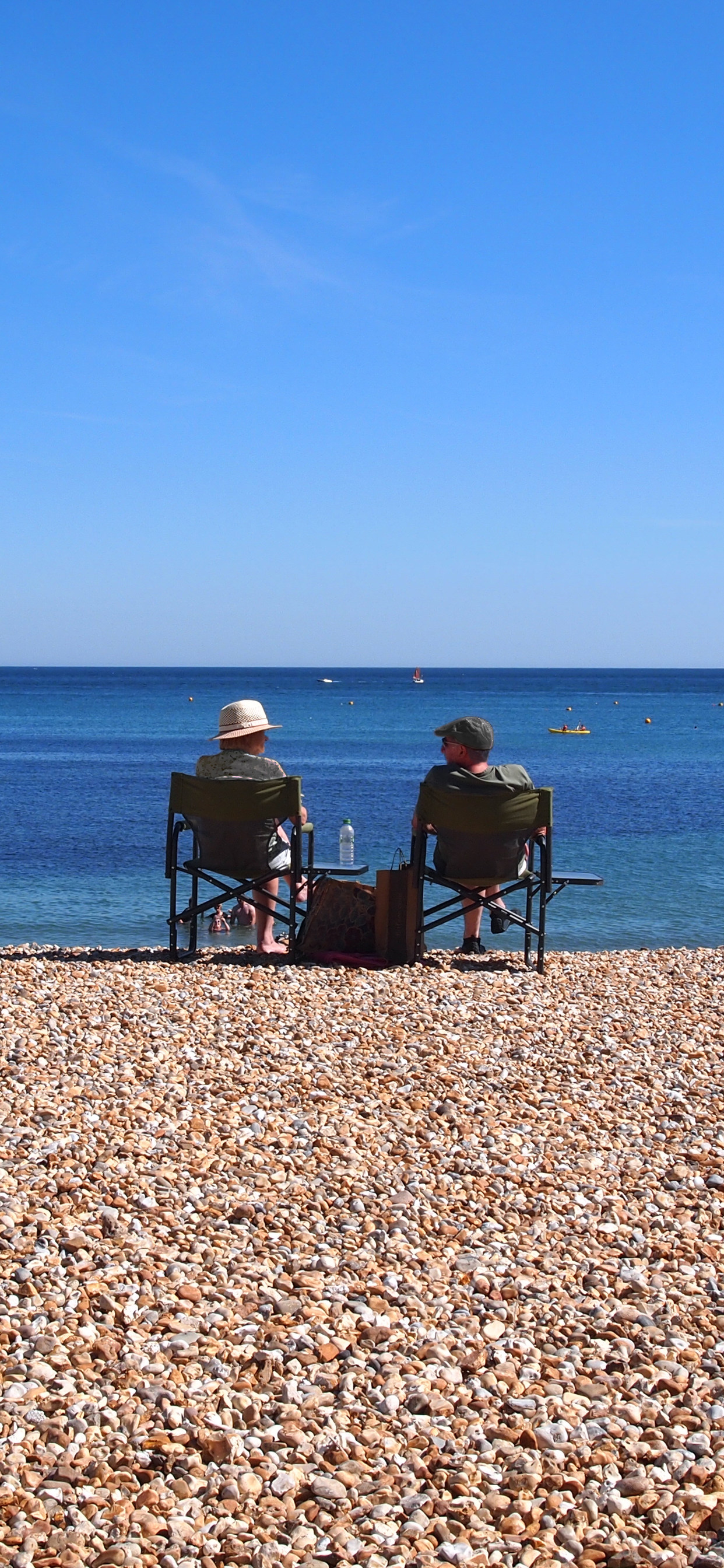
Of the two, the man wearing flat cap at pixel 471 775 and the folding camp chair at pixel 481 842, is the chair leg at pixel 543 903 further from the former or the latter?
the man wearing flat cap at pixel 471 775

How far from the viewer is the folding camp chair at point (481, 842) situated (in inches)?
303

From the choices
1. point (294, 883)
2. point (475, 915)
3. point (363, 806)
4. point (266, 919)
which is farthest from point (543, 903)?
point (363, 806)

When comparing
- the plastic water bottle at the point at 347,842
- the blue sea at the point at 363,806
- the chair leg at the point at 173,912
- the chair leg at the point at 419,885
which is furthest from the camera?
the blue sea at the point at 363,806

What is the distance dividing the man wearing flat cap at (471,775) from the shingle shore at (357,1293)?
1.91 meters

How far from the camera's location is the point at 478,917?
8344 millimetres

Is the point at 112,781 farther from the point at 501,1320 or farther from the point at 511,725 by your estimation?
the point at 511,725

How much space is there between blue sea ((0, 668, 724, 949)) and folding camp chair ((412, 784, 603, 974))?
3.25m

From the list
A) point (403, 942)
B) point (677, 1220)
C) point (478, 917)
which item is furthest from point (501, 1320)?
point (478, 917)

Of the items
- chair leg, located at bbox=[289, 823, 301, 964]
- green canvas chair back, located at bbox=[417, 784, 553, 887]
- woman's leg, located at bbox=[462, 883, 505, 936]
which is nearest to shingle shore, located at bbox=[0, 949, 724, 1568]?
chair leg, located at bbox=[289, 823, 301, 964]

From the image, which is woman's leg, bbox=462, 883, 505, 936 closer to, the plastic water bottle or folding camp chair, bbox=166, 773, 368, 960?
folding camp chair, bbox=166, 773, 368, 960

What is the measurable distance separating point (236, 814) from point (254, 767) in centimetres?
43

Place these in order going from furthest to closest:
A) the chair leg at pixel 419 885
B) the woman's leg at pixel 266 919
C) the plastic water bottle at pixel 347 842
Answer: the plastic water bottle at pixel 347 842 → the woman's leg at pixel 266 919 → the chair leg at pixel 419 885

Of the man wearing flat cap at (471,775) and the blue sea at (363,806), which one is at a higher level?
the man wearing flat cap at (471,775)

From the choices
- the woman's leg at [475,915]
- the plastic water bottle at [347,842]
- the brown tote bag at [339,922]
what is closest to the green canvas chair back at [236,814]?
the brown tote bag at [339,922]
